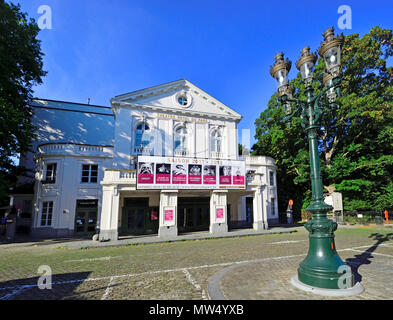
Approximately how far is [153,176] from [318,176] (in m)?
13.2

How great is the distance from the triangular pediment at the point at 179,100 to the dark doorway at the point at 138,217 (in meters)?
9.56

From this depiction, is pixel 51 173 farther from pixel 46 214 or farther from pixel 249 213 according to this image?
pixel 249 213

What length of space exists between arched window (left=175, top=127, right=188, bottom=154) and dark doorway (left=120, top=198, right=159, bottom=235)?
6.12 metres

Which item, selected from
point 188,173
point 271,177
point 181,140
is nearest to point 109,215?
point 188,173

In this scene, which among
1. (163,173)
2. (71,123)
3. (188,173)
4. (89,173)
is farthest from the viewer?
(71,123)

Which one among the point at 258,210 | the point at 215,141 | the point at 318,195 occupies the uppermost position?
the point at 215,141

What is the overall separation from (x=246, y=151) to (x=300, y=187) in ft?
31.1

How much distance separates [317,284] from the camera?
4.91m

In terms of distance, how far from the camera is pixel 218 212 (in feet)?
63.9

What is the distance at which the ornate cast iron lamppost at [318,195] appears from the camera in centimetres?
488

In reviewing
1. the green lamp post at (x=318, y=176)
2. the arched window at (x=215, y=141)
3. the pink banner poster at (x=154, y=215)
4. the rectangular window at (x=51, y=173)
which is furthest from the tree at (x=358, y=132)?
the rectangular window at (x=51, y=173)

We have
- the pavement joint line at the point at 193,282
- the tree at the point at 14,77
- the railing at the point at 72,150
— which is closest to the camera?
the pavement joint line at the point at 193,282

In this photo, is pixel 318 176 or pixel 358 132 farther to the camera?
pixel 358 132

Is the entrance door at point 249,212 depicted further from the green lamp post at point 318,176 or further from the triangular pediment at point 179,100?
the green lamp post at point 318,176
